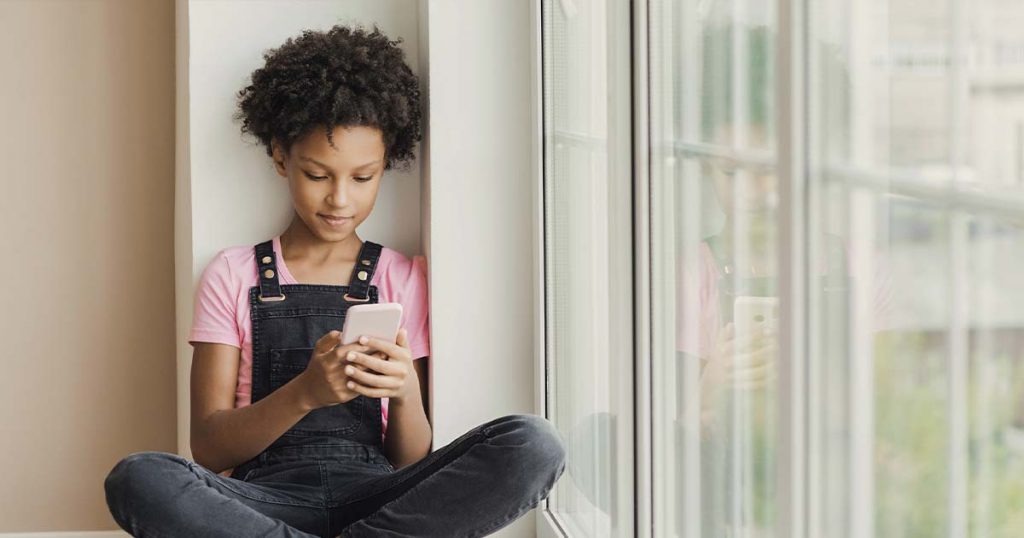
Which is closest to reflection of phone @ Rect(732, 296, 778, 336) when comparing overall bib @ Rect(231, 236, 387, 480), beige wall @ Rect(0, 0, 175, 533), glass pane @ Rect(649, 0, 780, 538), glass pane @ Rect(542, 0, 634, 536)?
glass pane @ Rect(649, 0, 780, 538)

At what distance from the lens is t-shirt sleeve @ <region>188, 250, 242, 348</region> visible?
6.26 ft

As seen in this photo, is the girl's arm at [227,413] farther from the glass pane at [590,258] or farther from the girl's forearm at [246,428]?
the glass pane at [590,258]

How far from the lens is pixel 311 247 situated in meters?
1.97

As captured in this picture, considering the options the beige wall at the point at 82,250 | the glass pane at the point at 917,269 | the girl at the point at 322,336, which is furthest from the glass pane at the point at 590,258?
the beige wall at the point at 82,250

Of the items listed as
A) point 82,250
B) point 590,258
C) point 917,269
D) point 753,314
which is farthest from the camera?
point 82,250

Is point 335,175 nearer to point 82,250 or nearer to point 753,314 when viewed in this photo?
point 82,250

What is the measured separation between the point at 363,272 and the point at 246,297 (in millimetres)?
186

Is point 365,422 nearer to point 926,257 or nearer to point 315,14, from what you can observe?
point 315,14

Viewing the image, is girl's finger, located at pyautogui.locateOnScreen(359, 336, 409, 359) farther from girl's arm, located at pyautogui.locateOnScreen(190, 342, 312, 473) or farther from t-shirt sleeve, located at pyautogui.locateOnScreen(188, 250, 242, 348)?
t-shirt sleeve, located at pyautogui.locateOnScreen(188, 250, 242, 348)

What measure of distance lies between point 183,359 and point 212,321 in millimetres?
416

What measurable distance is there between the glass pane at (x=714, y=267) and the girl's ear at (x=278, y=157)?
28.5 inches

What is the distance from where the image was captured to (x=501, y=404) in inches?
78.2

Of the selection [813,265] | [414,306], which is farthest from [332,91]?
[813,265]

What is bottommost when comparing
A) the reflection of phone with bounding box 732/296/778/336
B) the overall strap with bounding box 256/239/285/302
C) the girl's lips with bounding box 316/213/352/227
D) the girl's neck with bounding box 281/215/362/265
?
the reflection of phone with bounding box 732/296/778/336
